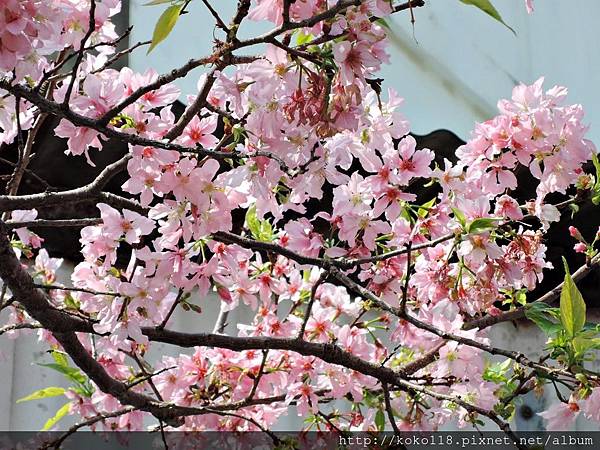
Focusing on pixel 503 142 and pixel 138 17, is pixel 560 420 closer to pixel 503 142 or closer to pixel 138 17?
pixel 503 142

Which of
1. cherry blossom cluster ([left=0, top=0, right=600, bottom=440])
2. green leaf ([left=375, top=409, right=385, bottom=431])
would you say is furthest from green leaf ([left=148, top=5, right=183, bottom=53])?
green leaf ([left=375, top=409, right=385, bottom=431])

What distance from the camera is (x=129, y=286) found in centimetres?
104

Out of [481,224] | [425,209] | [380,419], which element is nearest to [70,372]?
[380,419]

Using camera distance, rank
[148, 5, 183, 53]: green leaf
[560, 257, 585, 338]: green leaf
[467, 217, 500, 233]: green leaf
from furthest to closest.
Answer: [467, 217, 500, 233]: green leaf → [560, 257, 585, 338]: green leaf → [148, 5, 183, 53]: green leaf

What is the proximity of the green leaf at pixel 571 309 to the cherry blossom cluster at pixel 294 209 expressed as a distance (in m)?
0.07

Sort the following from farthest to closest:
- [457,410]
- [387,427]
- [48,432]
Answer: [387,427], [48,432], [457,410]

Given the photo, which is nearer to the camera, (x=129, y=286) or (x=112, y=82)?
(x=112, y=82)

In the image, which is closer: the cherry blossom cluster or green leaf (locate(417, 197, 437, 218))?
the cherry blossom cluster

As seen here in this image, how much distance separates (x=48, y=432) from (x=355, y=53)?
1.33 meters

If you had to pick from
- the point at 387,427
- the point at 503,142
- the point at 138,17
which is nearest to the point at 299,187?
the point at 503,142

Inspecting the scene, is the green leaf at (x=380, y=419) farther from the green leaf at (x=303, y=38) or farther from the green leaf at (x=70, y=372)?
the green leaf at (x=303, y=38)

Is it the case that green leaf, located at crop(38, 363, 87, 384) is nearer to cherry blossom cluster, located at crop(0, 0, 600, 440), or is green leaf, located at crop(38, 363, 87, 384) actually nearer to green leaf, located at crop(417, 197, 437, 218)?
cherry blossom cluster, located at crop(0, 0, 600, 440)

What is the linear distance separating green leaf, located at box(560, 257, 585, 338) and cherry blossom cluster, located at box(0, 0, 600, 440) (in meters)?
0.07

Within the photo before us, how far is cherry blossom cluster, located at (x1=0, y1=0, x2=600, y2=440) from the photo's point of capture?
77cm
